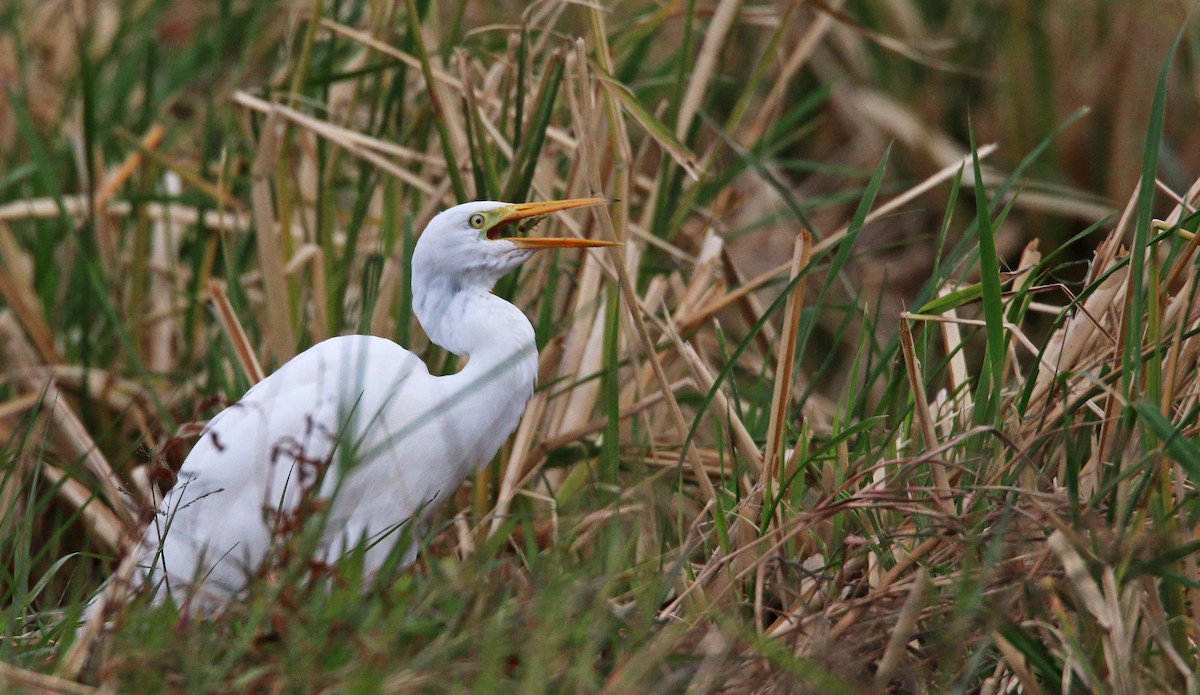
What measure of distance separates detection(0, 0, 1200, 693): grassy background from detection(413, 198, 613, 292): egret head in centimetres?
12

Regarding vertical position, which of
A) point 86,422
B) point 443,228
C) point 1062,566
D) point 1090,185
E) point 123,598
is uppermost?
point 443,228

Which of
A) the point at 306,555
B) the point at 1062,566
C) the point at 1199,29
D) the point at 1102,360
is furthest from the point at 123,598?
the point at 1199,29

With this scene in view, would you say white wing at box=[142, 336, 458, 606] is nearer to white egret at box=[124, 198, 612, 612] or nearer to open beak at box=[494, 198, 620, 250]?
white egret at box=[124, 198, 612, 612]

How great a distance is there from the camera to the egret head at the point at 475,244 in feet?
6.26

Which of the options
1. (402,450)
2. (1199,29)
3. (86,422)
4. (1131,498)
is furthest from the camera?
(1199,29)

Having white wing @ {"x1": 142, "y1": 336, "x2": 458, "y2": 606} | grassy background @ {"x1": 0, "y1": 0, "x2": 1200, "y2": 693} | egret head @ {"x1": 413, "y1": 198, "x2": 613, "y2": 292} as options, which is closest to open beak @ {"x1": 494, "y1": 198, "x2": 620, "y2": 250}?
egret head @ {"x1": 413, "y1": 198, "x2": 613, "y2": 292}

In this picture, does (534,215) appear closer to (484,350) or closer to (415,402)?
(484,350)

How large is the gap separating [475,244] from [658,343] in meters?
0.50

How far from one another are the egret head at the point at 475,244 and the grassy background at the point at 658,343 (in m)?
0.12

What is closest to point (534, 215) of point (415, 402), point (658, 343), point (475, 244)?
point (475, 244)

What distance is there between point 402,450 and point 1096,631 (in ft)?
3.11

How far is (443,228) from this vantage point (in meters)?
1.91

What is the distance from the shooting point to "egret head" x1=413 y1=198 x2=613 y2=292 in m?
1.91

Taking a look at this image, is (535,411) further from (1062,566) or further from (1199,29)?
(1199,29)
